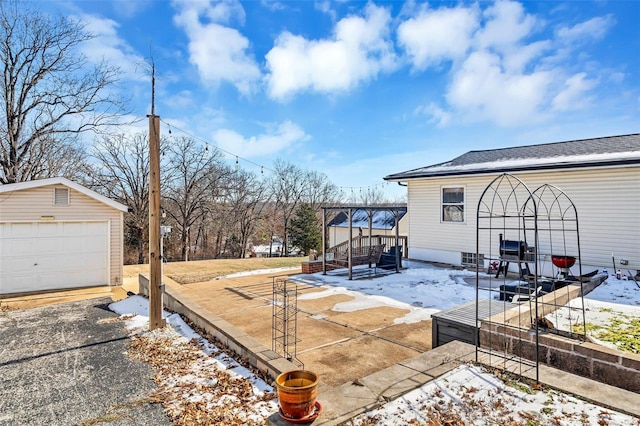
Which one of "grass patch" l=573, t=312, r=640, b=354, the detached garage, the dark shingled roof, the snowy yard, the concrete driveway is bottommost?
the concrete driveway

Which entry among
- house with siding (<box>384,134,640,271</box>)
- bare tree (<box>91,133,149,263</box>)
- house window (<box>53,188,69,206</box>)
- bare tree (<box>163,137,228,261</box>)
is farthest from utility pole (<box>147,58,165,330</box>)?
bare tree (<box>163,137,228,261</box>)

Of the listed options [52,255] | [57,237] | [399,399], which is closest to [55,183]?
[57,237]

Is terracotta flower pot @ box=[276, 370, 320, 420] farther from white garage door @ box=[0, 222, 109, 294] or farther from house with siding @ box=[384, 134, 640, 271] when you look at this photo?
white garage door @ box=[0, 222, 109, 294]

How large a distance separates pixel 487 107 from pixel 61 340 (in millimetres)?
14211

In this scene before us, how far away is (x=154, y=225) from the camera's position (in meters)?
5.74

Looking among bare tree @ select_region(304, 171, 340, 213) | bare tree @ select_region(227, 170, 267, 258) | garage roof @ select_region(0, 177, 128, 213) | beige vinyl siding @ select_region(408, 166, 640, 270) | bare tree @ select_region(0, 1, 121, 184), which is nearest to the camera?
beige vinyl siding @ select_region(408, 166, 640, 270)

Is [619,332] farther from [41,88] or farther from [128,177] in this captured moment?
[128,177]

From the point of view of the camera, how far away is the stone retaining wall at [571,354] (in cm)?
314

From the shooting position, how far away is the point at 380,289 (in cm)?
814

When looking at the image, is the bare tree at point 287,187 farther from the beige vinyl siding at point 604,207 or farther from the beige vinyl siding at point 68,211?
the beige vinyl siding at point 604,207

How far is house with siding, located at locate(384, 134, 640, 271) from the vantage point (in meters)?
7.95

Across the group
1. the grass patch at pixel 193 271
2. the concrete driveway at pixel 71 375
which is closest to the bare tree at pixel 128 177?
the grass patch at pixel 193 271

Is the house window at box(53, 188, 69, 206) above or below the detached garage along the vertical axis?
above

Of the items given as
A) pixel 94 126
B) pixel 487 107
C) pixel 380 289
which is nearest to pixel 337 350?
pixel 380 289
